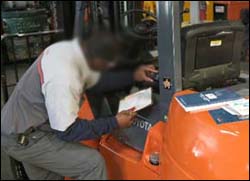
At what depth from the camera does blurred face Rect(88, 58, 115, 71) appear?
0.78 m

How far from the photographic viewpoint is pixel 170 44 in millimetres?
1302

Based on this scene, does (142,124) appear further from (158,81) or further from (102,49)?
(102,49)

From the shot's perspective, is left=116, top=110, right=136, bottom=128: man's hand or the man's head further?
left=116, top=110, right=136, bottom=128: man's hand

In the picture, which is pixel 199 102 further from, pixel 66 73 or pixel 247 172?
pixel 66 73

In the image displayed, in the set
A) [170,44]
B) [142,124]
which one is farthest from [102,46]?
[142,124]

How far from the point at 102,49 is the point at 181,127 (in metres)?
0.43

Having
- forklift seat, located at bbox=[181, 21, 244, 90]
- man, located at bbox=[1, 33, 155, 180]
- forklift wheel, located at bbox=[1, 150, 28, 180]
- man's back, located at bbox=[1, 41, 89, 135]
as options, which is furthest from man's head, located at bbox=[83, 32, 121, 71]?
forklift wheel, located at bbox=[1, 150, 28, 180]

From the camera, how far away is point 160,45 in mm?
1323

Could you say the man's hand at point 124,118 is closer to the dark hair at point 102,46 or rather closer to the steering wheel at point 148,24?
the steering wheel at point 148,24

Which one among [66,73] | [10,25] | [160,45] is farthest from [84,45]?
[160,45]

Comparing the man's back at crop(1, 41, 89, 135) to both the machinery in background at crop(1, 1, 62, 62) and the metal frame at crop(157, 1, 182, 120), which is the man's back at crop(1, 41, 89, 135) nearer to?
the machinery in background at crop(1, 1, 62, 62)

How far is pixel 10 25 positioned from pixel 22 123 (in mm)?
443

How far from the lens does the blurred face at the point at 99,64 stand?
776mm

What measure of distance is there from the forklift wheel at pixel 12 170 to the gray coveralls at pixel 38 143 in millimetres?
394
